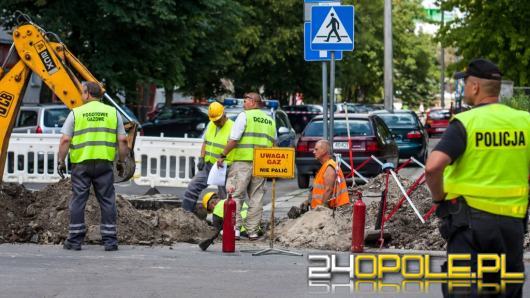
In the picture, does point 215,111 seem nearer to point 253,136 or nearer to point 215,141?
point 215,141

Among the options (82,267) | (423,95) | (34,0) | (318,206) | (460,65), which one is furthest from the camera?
(423,95)

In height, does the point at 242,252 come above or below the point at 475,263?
below

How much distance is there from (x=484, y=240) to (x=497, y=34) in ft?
126

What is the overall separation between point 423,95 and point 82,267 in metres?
102

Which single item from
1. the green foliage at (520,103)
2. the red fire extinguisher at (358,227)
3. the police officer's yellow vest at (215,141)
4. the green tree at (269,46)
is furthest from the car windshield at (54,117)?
the green tree at (269,46)

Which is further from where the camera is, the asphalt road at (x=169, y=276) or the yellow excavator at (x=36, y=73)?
the yellow excavator at (x=36, y=73)

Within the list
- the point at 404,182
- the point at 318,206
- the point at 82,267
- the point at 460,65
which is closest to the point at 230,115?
the point at 404,182

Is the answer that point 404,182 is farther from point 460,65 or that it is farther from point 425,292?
point 460,65

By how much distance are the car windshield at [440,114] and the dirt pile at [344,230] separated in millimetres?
47922

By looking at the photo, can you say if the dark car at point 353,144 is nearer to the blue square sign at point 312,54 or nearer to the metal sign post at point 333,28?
the blue square sign at point 312,54

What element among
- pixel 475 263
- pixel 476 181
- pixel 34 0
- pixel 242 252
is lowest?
pixel 242 252

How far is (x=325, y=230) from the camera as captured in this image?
1334cm

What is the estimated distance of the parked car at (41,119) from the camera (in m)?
25.8

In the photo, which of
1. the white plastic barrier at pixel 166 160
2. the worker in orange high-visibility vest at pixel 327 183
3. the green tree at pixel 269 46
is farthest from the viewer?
the green tree at pixel 269 46
